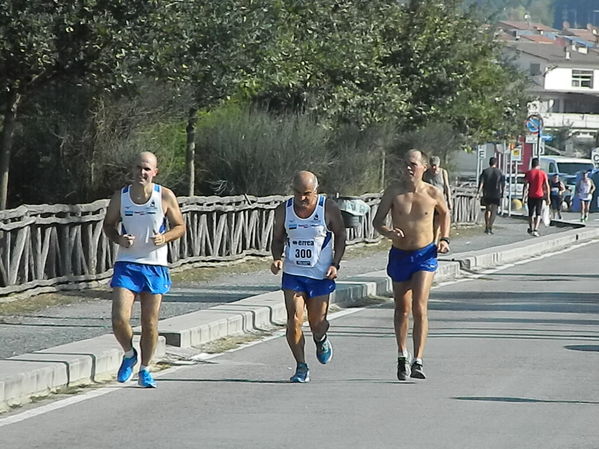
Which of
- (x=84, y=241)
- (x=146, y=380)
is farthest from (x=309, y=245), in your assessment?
(x=84, y=241)

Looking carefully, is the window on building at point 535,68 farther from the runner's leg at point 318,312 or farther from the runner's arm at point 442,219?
the runner's leg at point 318,312

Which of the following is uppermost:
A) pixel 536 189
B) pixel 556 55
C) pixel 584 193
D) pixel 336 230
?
pixel 556 55

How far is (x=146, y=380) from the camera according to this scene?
1099 centimetres

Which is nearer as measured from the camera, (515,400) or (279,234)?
(515,400)

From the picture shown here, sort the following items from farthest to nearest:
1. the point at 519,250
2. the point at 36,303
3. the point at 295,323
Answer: the point at 519,250 → the point at 36,303 → the point at 295,323

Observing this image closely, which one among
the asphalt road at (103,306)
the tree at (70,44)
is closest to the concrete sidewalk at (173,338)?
the asphalt road at (103,306)

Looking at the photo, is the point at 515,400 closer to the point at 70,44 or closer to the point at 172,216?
the point at 172,216

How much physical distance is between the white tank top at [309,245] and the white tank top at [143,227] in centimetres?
110

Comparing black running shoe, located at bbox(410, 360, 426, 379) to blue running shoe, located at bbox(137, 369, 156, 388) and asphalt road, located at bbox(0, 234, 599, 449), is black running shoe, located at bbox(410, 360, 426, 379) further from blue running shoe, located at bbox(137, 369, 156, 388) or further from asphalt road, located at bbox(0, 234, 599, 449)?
blue running shoe, located at bbox(137, 369, 156, 388)

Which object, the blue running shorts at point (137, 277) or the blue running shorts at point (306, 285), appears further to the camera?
the blue running shorts at point (306, 285)

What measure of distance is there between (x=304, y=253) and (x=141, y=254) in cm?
135

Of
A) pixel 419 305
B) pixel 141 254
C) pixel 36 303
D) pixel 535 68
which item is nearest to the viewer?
pixel 141 254

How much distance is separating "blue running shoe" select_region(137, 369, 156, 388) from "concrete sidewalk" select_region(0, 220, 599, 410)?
51 centimetres

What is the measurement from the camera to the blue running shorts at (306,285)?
1149cm
